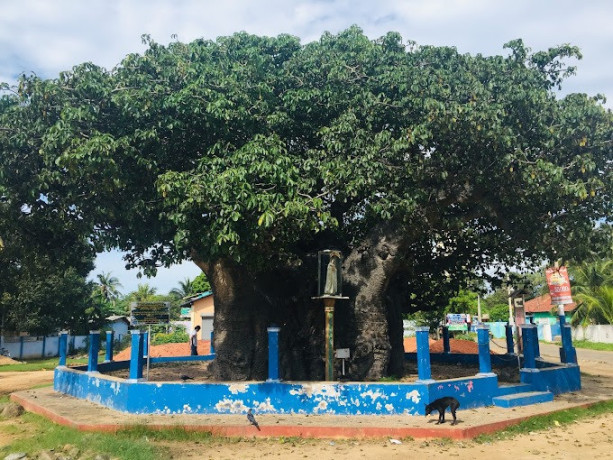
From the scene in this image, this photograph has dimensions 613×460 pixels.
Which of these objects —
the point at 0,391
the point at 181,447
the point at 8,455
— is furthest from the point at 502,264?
the point at 0,391

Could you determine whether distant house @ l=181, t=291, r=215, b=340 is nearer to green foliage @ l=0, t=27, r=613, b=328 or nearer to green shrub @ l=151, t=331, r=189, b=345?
green shrub @ l=151, t=331, r=189, b=345

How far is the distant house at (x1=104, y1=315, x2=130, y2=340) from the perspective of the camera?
44094 millimetres

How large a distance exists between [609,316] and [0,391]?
31288 millimetres

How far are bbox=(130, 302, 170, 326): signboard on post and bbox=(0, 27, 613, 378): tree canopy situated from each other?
1.36 meters

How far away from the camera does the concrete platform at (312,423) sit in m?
8.69

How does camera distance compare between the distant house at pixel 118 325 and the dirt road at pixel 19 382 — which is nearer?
the dirt road at pixel 19 382

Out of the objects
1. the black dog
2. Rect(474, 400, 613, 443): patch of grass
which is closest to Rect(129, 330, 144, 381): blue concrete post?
the black dog

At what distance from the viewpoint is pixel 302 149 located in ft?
41.5

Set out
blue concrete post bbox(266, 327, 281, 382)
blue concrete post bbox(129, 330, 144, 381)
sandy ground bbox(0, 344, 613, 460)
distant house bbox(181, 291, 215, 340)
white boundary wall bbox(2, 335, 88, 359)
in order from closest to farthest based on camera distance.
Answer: sandy ground bbox(0, 344, 613, 460) < blue concrete post bbox(266, 327, 281, 382) < blue concrete post bbox(129, 330, 144, 381) < white boundary wall bbox(2, 335, 88, 359) < distant house bbox(181, 291, 215, 340)

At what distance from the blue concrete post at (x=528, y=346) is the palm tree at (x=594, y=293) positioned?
2144cm

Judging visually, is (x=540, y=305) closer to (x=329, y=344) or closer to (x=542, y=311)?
(x=542, y=311)

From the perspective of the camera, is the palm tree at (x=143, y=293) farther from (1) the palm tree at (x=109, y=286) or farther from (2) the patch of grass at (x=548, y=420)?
(2) the patch of grass at (x=548, y=420)

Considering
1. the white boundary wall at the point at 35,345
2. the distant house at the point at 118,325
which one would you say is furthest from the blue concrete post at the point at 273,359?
the distant house at the point at 118,325

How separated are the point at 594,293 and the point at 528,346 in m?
23.4
